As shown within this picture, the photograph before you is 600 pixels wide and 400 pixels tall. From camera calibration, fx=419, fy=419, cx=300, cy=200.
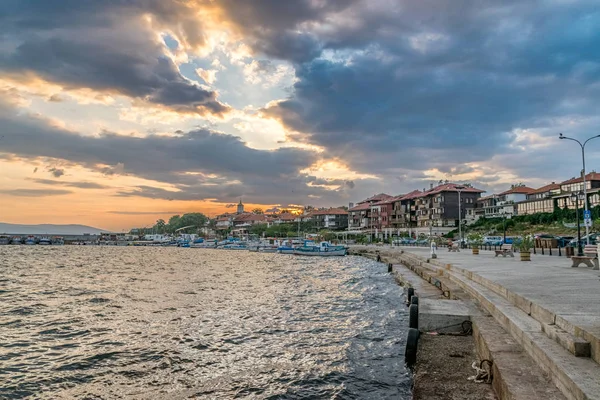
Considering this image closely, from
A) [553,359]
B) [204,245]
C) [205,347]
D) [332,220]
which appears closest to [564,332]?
[553,359]

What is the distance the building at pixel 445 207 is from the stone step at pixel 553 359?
307 ft

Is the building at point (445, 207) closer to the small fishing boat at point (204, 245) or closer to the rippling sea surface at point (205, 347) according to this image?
the small fishing boat at point (204, 245)

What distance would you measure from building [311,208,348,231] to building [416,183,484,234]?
45.6m

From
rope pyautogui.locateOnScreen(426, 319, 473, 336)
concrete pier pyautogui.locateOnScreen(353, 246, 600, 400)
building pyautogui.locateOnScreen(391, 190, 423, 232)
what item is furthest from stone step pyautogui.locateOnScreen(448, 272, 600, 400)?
building pyautogui.locateOnScreen(391, 190, 423, 232)

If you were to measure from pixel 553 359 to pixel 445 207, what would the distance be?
331ft

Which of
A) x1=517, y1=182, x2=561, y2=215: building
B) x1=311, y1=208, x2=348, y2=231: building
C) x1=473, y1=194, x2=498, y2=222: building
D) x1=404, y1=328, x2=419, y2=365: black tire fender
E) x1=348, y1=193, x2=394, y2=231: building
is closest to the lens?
x1=404, y1=328, x2=419, y2=365: black tire fender

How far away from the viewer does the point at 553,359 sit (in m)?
5.11

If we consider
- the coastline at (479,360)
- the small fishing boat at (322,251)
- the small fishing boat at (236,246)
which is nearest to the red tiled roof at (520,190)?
the small fishing boat at (322,251)

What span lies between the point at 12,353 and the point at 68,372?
3.05 meters

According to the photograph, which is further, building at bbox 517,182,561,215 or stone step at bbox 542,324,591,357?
building at bbox 517,182,561,215

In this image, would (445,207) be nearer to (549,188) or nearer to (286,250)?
(549,188)

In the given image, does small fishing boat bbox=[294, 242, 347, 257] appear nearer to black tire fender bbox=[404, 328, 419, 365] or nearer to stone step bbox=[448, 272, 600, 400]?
black tire fender bbox=[404, 328, 419, 365]

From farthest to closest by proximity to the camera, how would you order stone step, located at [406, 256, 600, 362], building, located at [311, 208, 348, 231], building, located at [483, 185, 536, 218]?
building, located at [311, 208, 348, 231] → building, located at [483, 185, 536, 218] → stone step, located at [406, 256, 600, 362]

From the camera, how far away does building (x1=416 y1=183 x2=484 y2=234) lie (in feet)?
329
